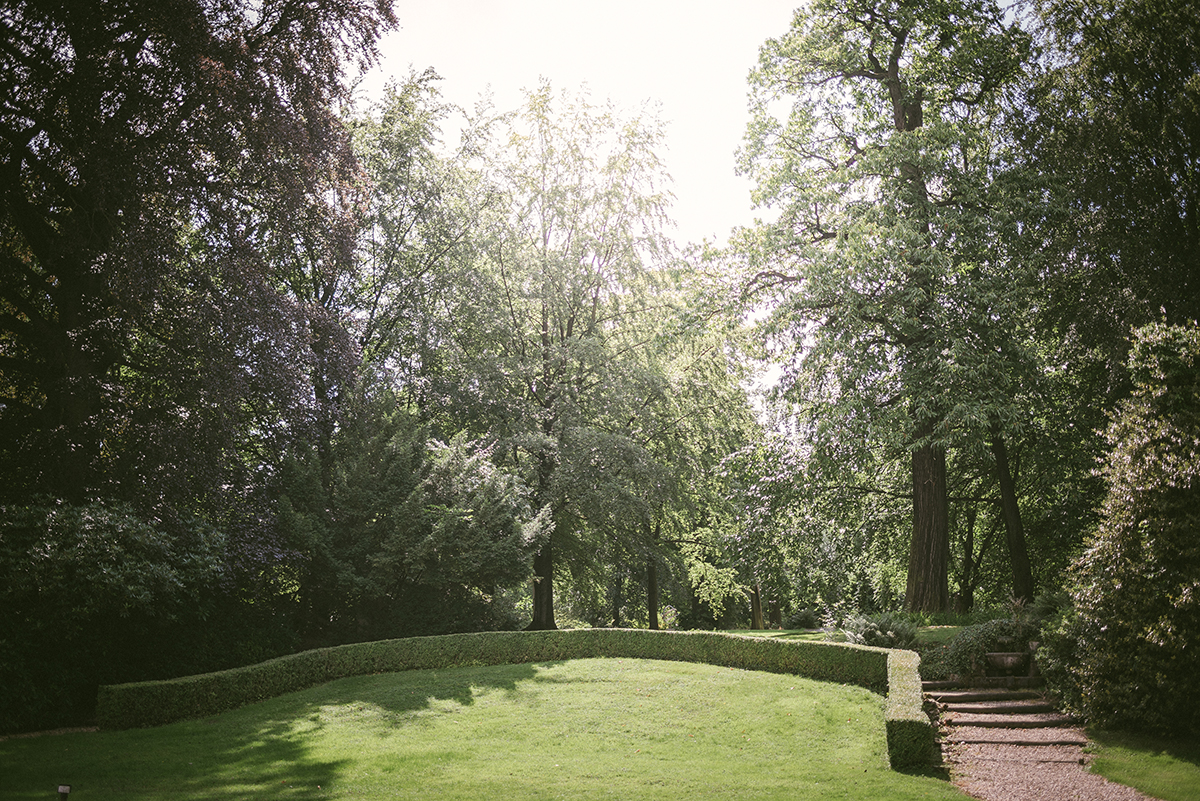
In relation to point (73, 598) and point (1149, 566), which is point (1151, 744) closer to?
point (1149, 566)

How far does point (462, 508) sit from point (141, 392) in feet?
23.9

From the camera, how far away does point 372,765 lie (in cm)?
1020

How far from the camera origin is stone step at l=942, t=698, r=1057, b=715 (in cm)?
1198

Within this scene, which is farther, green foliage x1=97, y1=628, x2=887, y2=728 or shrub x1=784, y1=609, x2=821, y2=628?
shrub x1=784, y1=609, x2=821, y2=628

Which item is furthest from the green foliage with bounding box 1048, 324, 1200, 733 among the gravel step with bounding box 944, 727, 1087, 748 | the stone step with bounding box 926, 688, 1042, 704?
the stone step with bounding box 926, 688, 1042, 704

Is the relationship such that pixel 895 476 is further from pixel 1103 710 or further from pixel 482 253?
pixel 482 253

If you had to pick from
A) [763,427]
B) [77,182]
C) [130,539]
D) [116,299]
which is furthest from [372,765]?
[763,427]

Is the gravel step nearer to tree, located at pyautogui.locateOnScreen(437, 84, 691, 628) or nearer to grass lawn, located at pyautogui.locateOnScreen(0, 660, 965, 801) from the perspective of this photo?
grass lawn, located at pyautogui.locateOnScreen(0, 660, 965, 801)

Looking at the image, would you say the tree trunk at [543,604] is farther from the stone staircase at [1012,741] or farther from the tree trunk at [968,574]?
the tree trunk at [968,574]

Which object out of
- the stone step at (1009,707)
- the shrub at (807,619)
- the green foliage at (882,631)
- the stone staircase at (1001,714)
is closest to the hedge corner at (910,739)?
the stone staircase at (1001,714)

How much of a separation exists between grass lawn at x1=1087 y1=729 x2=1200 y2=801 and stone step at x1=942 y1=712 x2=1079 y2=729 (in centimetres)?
74

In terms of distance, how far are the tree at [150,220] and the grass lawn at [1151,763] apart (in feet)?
44.6

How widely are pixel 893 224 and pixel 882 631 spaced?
327 inches

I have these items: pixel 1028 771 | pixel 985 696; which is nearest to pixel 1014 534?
pixel 985 696
